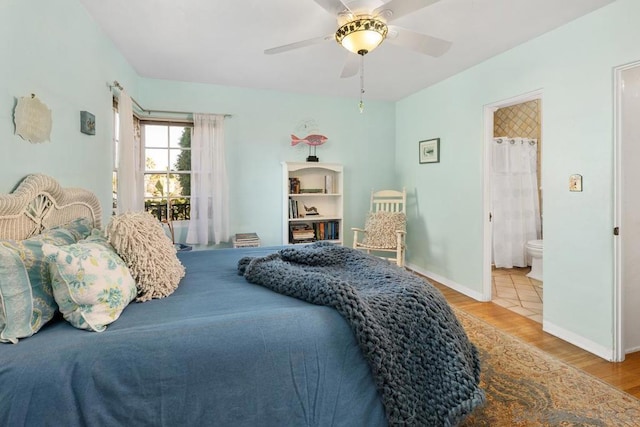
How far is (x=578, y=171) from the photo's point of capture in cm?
252

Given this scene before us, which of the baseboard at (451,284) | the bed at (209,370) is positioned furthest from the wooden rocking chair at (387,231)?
the bed at (209,370)

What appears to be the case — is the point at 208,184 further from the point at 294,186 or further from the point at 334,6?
the point at 334,6

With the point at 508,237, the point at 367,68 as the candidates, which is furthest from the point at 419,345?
the point at 508,237

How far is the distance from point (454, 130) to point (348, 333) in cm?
324

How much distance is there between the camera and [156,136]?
390cm

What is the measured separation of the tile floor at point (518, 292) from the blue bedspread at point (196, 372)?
260cm

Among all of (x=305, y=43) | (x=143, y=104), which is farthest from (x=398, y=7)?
(x=143, y=104)

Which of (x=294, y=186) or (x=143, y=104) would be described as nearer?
(x=143, y=104)

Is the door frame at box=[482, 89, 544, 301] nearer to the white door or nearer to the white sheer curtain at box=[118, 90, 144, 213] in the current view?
the white door

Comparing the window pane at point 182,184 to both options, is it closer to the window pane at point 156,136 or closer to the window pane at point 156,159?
the window pane at point 156,159

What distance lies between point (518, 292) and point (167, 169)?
4269 mm

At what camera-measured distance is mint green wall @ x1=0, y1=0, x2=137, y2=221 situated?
63.4 inches

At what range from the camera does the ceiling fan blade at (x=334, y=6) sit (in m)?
1.82

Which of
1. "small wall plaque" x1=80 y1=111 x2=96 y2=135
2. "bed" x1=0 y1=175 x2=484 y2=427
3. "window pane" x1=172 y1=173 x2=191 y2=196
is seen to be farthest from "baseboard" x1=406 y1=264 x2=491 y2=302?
"small wall plaque" x1=80 y1=111 x2=96 y2=135
